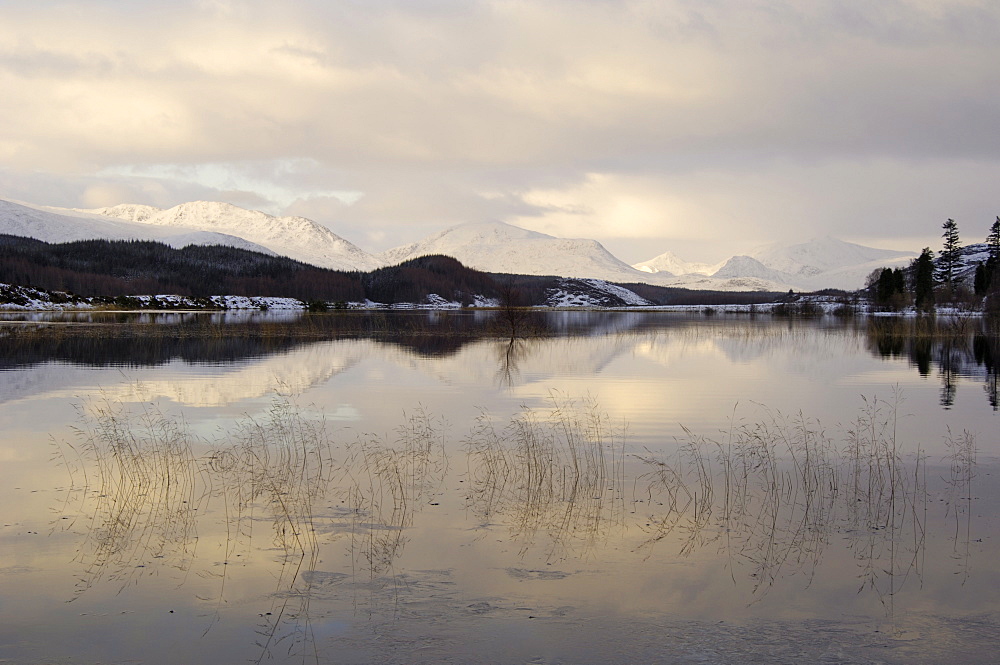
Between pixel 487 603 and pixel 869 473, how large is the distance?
844 cm

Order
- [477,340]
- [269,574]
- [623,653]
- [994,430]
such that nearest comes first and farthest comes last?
1. [623,653]
2. [269,574]
3. [994,430]
4. [477,340]

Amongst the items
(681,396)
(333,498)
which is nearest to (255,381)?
(681,396)

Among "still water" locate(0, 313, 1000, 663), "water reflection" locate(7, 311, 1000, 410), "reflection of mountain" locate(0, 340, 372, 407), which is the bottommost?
"still water" locate(0, 313, 1000, 663)

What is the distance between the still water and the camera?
7.67 m

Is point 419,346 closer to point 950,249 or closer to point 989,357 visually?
point 989,357

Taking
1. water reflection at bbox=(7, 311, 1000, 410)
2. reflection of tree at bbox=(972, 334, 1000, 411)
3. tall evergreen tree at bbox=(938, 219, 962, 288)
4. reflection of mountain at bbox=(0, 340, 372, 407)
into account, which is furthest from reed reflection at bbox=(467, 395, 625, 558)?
tall evergreen tree at bbox=(938, 219, 962, 288)

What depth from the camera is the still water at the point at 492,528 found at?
767 cm

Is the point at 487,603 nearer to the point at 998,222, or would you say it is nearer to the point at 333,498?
the point at 333,498

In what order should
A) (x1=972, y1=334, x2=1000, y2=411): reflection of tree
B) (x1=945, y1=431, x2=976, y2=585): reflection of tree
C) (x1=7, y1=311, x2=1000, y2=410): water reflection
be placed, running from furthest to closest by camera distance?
1. (x1=7, y1=311, x2=1000, y2=410): water reflection
2. (x1=972, y1=334, x2=1000, y2=411): reflection of tree
3. (x1=945, y1=431, x2=976, y2=585): reflection of tree

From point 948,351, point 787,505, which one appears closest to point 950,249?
point 948,351

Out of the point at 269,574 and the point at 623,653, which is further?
the point at 269,574

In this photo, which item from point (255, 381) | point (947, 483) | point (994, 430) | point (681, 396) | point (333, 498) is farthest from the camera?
point (255, 381)

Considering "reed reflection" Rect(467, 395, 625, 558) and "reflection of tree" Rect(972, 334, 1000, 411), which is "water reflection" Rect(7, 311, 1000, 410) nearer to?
"reflection of tree" Rect(972, 334, 1000, 411)

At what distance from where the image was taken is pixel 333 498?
40.5ft
